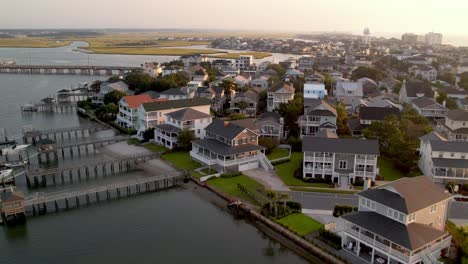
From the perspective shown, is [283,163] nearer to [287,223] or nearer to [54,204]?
[287,223]

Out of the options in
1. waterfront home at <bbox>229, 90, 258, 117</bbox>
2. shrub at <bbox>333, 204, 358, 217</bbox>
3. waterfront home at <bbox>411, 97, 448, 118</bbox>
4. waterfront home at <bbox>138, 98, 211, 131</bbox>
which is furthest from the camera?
waterfront home at <bbox>229, 90, 258, 117</bbox>

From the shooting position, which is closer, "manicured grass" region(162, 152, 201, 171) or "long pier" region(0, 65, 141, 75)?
"manicured grass" region(162, 152, 201, 171)

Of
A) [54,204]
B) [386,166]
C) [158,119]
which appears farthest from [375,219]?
[158,119]

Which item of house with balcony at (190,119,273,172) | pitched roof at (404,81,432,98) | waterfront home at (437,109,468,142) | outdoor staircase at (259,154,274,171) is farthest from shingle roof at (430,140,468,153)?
pitched roof at (404,81,432,98)

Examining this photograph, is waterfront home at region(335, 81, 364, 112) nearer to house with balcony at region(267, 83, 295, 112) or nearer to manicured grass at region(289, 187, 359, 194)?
house with balcony at region(267, 83, 295, 112)

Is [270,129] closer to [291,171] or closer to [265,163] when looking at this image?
[265,163]

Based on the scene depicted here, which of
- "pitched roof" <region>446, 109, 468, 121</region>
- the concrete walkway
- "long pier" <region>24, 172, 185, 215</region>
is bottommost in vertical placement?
"long pier" <region>24, 172, 185, 215</region>
